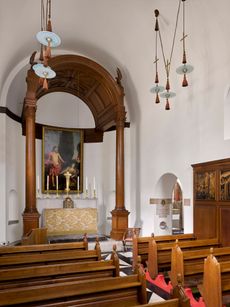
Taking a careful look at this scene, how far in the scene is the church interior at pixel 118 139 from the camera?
19.6 ft

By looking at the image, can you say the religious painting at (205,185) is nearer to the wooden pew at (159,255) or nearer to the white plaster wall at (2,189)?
the wooden pew at (159,255)

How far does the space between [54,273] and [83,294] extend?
1016 mm

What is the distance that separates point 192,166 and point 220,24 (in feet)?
12.5

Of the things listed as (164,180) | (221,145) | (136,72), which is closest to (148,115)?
(136,72)

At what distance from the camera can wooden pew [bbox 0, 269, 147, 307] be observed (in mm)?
3053

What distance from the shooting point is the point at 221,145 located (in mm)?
7867

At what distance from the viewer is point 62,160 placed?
13031 millimetres

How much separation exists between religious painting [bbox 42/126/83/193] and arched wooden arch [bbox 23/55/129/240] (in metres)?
1.28

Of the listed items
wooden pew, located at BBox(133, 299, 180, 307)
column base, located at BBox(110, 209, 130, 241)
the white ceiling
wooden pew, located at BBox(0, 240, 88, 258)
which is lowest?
column base, located at BBox(110, 209, 130, 241)

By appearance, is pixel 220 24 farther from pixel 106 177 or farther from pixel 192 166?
pixel 106 177

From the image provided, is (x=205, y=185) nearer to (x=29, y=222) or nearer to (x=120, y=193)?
(x=120, y=193)

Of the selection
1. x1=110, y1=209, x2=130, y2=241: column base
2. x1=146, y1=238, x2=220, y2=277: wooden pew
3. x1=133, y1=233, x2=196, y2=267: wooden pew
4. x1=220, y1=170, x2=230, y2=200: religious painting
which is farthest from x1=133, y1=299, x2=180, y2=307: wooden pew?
x1=110, y1=209, x2=130, y2=241: column base

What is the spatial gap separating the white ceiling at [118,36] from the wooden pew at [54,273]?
6009 mm

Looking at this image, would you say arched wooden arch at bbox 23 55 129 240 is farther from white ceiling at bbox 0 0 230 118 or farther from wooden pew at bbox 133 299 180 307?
wooden pew at bbox 133 299 180 307
